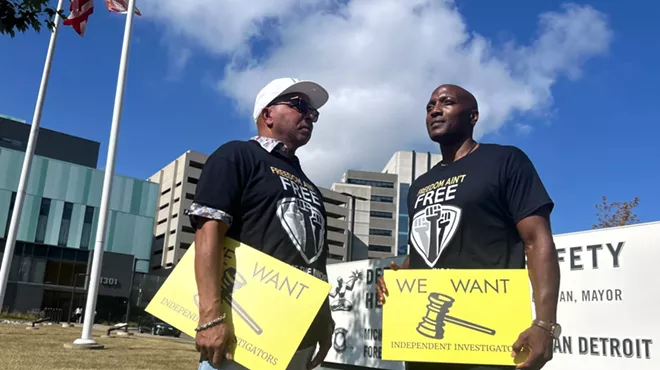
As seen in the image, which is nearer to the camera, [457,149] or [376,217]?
[457,149]

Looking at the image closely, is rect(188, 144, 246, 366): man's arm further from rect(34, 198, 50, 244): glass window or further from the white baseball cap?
rect(34, 198, 50, 244): glass window

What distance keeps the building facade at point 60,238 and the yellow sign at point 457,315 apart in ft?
173

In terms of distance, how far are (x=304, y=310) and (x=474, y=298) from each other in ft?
2.40

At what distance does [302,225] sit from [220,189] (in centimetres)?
42

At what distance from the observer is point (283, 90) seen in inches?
105

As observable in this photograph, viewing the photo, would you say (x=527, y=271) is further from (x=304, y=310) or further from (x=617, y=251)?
(x=617, y=251)

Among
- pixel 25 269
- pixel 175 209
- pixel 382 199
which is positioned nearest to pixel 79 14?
pixel 25 269

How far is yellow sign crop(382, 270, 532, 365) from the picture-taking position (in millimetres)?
2131

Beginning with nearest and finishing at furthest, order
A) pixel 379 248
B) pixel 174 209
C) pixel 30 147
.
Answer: pixel 30 147, pixel 174 209, pixel 379 248

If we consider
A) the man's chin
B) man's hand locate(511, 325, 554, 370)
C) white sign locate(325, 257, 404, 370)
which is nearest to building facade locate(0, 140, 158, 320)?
white sign locate(325, 257, 404, 370)

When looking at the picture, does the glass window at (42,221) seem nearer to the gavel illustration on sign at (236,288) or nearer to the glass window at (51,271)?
the glass window at (51,271)

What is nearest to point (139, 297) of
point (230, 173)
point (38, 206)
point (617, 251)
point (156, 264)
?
point (38, 206)

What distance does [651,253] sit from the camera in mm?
7316

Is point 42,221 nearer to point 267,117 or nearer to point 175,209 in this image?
point 175,209
